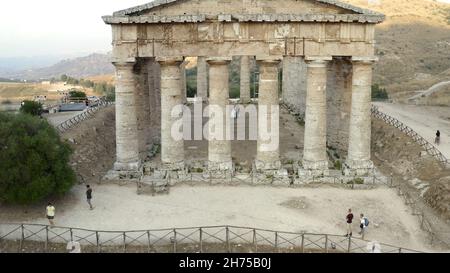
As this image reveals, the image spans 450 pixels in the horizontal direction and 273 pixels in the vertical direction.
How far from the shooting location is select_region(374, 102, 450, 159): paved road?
35.0 meters

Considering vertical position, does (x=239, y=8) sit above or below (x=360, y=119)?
above

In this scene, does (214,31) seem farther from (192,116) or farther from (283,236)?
(192,116)

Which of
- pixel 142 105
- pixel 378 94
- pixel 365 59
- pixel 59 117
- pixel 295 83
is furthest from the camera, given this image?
pixel 378 94

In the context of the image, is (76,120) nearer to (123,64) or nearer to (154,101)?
(154,101)

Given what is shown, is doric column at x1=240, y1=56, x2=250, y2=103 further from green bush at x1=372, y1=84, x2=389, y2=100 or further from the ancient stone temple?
the ancient stone temple

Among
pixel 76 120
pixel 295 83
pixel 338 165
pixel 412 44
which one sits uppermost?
pixel 412 44

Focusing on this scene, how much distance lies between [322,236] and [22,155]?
14.6 metres

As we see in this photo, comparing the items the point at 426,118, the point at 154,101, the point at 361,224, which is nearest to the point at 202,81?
the point at 154,101

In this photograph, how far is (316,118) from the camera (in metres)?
27.9

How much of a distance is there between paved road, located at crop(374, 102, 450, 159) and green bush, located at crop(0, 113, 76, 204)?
23212 millimetres

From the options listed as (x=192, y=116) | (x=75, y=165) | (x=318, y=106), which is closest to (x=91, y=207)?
(x=75, y=165)

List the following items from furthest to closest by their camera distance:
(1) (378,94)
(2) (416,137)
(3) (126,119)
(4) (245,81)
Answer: (1) (378,94), (4) (245,81), (2) (416,137), (3) (126,119)

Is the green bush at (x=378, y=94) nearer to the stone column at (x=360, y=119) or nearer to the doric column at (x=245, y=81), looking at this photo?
the doric column at (x=245, y=81)

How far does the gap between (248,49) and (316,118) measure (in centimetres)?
565
